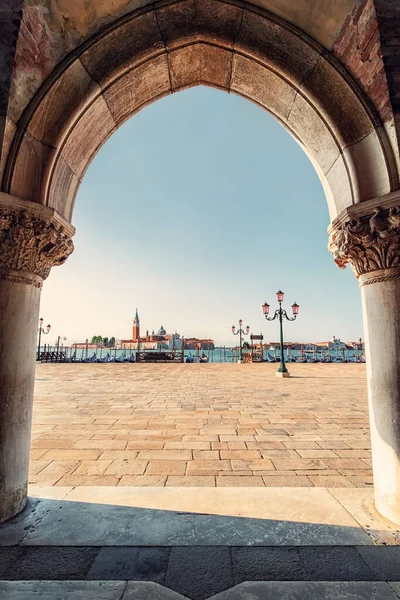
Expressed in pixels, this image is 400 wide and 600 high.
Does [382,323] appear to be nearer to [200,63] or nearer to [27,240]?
[27,240]

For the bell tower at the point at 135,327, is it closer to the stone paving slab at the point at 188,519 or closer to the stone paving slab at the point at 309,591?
the stone paving slab at the point at 188,519

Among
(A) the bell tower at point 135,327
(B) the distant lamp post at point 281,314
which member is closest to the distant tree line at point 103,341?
(A) the bell tower at point 135,327

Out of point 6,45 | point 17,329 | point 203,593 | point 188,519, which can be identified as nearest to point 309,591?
point 203,593

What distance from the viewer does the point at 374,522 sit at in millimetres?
2367

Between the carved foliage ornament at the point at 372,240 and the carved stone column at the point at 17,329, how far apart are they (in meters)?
2.51

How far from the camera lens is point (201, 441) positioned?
470 centimetres

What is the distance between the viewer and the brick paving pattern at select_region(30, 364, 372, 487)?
11.4 ft

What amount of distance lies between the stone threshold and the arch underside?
2.63 m

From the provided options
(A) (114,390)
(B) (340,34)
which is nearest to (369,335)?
(B) (340,34)

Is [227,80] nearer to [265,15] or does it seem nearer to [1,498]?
[265,15]

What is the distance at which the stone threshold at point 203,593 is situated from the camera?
64.1 inches

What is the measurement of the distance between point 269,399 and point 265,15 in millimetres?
7731

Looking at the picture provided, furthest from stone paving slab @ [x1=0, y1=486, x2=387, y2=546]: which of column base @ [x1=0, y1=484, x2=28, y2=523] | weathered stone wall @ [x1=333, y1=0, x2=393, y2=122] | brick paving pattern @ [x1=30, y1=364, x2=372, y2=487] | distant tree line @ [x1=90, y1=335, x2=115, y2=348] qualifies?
distant tree line @ [x1=90, y1=335, x2=115, y2=348]

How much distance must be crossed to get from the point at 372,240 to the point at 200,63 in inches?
102
